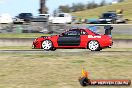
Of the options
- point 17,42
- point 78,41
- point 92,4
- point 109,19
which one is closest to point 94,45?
point 78,41

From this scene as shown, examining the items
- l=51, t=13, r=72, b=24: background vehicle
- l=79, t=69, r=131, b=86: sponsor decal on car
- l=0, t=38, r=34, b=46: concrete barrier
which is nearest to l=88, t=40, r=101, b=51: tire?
l=0, t=38, r=34, b=46: concrete barrier

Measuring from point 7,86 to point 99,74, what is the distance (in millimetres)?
2944

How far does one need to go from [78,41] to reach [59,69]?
7621 mm

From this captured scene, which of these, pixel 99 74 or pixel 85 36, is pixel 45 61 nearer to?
pixel 99 74

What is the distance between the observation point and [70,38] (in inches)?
793

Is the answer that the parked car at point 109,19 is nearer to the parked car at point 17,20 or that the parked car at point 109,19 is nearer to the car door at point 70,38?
the parked car at point 17,20

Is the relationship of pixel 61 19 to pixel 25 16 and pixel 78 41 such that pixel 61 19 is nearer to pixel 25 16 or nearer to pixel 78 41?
pixel 25 16

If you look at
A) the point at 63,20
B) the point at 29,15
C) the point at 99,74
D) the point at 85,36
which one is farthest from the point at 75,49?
the point at 29,15

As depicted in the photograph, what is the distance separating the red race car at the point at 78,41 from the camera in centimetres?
1989

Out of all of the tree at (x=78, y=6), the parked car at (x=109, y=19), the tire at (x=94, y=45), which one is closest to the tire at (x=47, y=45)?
the tire at (x=94, y=45)

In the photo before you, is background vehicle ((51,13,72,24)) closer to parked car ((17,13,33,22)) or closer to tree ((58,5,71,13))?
parked car ((17,13,33,22))

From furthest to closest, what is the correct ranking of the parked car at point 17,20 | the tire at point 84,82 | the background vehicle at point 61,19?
the parked car at point 17,20
the background vehicle at point 61,19
the tire at point 84,82

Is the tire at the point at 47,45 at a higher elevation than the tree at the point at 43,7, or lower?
lower

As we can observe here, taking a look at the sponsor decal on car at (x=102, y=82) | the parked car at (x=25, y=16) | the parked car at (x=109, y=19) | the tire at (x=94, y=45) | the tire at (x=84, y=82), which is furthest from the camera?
the parked car at (x=25, y=16)
